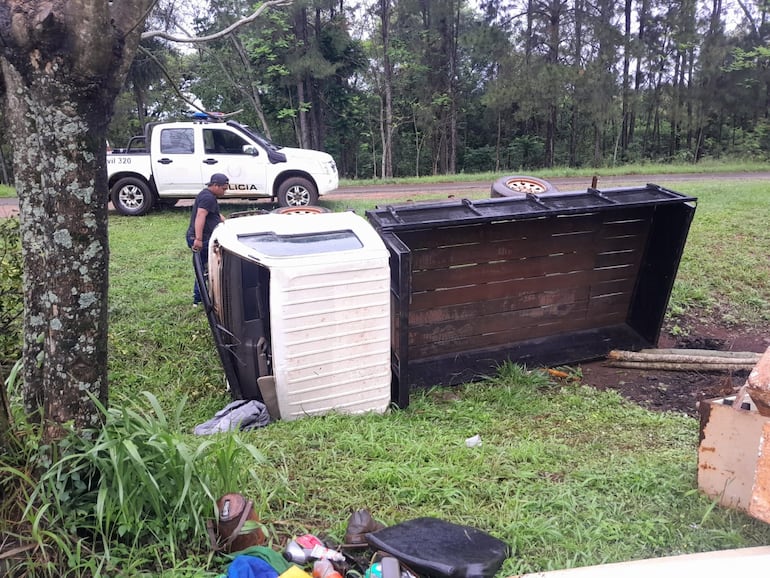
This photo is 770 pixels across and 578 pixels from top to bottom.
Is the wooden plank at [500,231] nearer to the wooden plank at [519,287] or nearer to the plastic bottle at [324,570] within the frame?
the wooden plank at [519,287]

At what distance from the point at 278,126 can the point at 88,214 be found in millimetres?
30182

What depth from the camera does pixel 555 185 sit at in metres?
17.3

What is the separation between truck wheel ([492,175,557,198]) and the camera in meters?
9.20

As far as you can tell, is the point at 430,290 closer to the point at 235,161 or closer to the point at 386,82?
Answer: the point at 235,161

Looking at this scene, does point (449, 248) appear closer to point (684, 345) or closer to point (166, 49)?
point (684, 345)

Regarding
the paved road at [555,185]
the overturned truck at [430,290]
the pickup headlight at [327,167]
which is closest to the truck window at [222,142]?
the pickup headlight at [327,167]

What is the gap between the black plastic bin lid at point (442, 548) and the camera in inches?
93.3

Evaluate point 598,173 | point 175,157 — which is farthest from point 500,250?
point 598,173

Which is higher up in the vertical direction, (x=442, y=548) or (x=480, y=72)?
(x=480, y=72)

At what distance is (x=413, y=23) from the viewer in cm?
2914

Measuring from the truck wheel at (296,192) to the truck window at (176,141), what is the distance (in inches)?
74.7

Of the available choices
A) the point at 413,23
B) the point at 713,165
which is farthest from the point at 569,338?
the point at 413,23

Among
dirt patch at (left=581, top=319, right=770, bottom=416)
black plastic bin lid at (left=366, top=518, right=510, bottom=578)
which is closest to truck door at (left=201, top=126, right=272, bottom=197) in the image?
dirt patch at (left=581, top=319, right=770, bottom=416)

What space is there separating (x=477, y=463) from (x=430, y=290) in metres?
2.43
